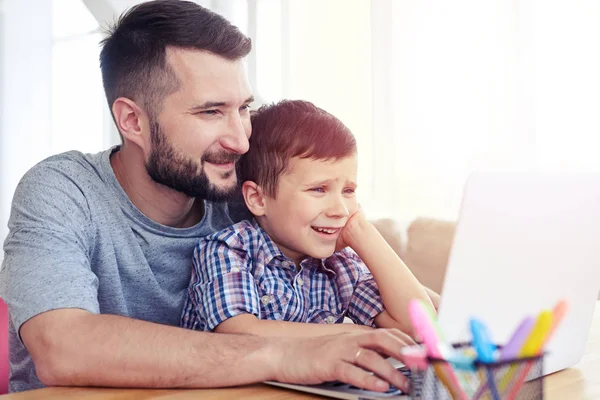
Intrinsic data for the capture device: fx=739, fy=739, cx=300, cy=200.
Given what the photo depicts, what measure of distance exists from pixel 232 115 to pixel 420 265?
850mm

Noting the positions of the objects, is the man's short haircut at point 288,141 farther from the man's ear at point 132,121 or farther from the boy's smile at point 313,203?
the man's ear at point 132,121

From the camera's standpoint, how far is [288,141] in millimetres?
1440

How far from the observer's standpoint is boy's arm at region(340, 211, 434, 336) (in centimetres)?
142

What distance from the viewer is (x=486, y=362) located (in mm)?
660

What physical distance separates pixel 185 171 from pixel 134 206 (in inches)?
5.4

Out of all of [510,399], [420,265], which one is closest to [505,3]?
[420,265]

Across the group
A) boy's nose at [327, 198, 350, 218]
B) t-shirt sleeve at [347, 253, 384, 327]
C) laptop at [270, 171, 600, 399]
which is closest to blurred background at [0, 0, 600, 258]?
t-shirt sleeve at [347, 253, 384, 327]

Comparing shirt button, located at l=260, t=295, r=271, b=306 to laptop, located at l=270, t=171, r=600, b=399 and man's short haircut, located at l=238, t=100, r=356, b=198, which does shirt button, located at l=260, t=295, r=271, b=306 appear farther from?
laptop, located at l=270, t=171, r=600, b=399

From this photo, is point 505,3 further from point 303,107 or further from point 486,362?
point 486,362

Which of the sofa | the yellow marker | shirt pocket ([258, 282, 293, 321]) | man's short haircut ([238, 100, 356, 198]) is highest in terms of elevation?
man's short haircut ([238, 100, 356, 198])

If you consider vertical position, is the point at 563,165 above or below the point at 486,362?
below

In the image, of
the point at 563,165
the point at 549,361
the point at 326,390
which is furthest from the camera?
the point at 563,165

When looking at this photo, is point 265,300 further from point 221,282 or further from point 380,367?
point 380,367

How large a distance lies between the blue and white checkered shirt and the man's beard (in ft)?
0.32
